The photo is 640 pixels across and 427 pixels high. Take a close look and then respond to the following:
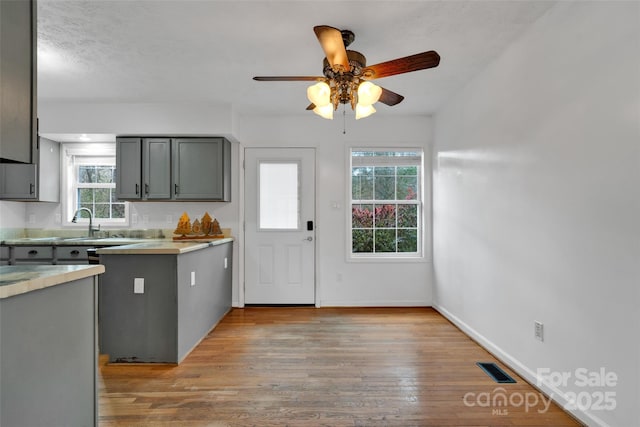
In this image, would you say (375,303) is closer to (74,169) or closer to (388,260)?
(388,260)

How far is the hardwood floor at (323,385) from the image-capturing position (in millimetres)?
1999

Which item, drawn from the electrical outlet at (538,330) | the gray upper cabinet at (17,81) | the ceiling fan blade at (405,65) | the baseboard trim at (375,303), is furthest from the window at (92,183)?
the electrical outlet at (538,330)

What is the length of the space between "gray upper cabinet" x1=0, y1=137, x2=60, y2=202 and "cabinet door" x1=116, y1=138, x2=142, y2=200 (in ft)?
2.80

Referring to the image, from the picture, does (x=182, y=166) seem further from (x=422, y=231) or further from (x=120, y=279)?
(x=422, y=231)

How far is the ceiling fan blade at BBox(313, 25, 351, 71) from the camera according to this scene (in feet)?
5.75

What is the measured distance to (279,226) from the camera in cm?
453

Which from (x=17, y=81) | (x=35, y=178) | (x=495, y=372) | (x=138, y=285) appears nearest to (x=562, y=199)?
(x=495, y=372)

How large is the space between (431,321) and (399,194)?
1.66m

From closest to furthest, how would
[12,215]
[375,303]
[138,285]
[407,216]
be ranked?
[138,285]
[12,215]
[375,303]
[407,216]

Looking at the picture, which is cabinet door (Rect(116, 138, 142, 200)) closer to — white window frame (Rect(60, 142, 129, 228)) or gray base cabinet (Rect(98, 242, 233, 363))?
white window frame (Rect(60, 142, 129, 228))

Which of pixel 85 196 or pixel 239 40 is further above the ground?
pixel 239 40

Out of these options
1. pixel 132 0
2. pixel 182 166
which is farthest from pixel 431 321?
pixel 132 0

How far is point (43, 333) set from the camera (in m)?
1.34

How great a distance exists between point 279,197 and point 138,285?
2.16 m
